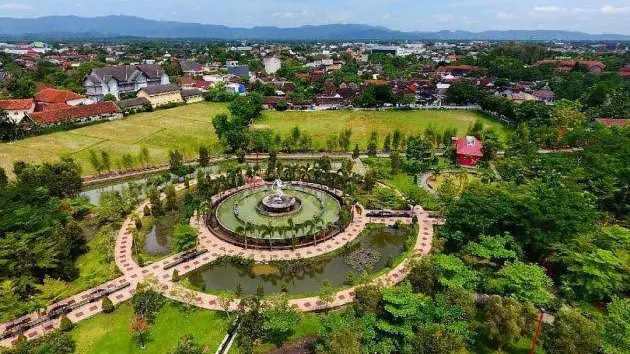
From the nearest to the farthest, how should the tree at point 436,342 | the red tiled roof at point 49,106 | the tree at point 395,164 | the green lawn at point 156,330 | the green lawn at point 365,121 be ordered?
the tree at point 436,342 < the green lawn at point 156,330 < the tree at point 395,164 < the green lawn at point 365,121 < the red tiled roof at point 49,106

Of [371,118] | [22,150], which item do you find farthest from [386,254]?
[22,150]

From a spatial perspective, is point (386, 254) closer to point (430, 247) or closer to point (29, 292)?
point (430, 247)

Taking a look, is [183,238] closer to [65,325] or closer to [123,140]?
[65,325]

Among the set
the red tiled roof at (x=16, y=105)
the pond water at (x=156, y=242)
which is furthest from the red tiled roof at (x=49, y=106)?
the pond water at (x=156, y=242)

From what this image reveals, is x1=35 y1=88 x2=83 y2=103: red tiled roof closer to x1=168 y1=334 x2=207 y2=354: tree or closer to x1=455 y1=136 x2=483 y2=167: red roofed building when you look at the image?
x1=455 y1=136 x2=483 y2=167: red roofed building

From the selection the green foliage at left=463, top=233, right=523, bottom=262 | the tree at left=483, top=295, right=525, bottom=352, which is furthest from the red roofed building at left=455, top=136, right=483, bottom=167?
the tree at left=483, top=295, right=525, bottom=352

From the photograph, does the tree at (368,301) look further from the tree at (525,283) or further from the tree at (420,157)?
the tree at (420,157)
